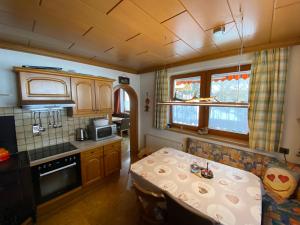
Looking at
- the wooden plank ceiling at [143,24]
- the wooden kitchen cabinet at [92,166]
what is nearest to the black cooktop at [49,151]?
the wooden kitchen cabinet at [92,166]

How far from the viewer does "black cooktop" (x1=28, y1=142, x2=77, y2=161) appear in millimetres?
1883

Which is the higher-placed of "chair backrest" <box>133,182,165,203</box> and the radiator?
"chair backrest" <box>133,182,165,203</box>

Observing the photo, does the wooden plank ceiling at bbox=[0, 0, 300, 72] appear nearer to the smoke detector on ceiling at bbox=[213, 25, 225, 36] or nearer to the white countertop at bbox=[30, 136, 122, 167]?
the smoke detector on ceiling at bbox=[213, 25, 225, 36]

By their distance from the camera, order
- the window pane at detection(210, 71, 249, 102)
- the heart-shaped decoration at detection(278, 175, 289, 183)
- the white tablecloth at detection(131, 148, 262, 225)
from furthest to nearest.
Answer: the window pane at detection(210, 71, 249, 102) < the heart-shaped decoration at detection(278, 175, 289, 183) < the white tablecloth at detection(131, 148, 262, 225)

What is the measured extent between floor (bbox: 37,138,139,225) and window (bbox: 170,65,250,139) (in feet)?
6.21

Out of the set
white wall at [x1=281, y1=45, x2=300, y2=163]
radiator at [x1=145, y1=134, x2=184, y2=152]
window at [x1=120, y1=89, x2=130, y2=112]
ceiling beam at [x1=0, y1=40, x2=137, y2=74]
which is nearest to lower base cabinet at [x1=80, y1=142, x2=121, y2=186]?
radiator at [x1=145, y1=134, x2=184, y2=152]

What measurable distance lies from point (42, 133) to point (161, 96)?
244 centimetres

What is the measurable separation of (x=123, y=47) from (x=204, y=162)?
85.4 inches

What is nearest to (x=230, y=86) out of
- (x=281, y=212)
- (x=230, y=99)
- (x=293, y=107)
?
(x=230, y=99)

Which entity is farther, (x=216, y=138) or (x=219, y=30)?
(x=216, y=138)

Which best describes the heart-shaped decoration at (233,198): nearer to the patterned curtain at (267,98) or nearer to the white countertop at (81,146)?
the patterned curtain at (267,98)

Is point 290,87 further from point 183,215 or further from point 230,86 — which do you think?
point 183,215

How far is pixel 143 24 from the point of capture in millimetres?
1488

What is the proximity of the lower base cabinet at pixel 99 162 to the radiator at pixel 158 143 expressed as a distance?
1.12 meters
